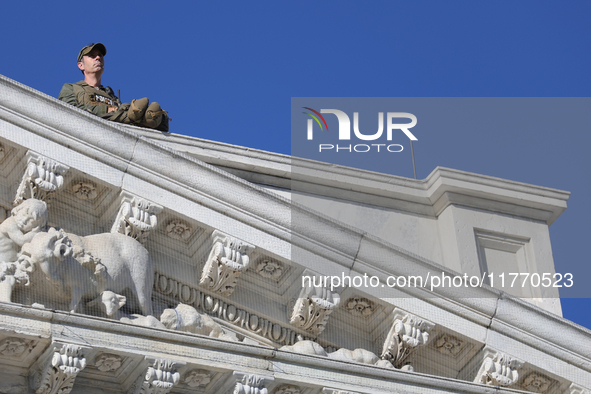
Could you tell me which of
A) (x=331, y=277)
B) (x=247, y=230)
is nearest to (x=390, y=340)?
(x=331, y=277)

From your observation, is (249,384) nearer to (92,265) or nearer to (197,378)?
(197,378)

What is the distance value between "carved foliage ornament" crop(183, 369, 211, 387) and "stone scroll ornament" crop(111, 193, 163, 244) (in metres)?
1.19

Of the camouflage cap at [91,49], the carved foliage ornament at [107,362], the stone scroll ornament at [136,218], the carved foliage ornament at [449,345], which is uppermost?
the camouflage cap at [91,49]

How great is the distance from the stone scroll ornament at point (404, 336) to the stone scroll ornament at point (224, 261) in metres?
1.48

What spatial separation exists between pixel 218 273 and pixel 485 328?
2517 mm

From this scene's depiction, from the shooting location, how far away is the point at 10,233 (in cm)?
831

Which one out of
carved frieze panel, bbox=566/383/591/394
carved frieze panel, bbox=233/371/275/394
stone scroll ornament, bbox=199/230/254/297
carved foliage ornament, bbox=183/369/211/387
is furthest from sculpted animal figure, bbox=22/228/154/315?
carved frieze panel, bbox=566/383/591/394

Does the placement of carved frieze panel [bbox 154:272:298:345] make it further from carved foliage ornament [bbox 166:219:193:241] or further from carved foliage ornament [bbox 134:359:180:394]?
carved foliage ornament [bbox 134:359:180:394]

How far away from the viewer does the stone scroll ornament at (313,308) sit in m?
9.16

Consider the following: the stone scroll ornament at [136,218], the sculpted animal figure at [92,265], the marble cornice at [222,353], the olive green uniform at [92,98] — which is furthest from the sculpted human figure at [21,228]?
the olive green uniform at [92,98]

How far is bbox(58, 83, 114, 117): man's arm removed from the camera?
1105 cm

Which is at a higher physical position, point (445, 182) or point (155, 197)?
point (445, 182)

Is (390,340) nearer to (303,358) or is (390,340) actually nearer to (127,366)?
(303,358)

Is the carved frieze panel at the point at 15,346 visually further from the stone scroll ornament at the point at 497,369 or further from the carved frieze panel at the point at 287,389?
the stone scroll ornament at the point at 497,369
